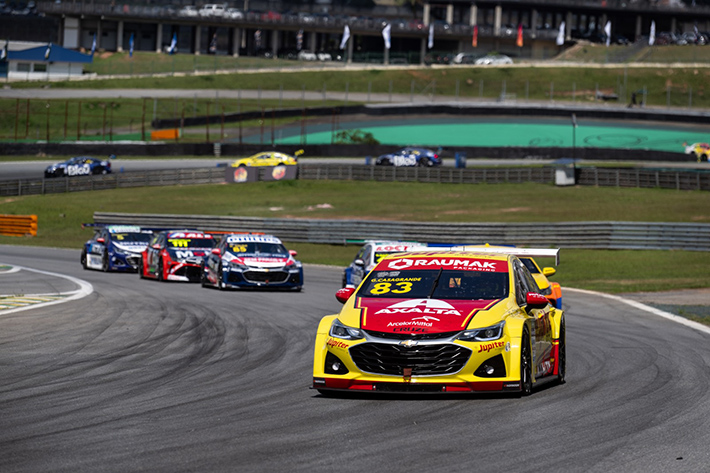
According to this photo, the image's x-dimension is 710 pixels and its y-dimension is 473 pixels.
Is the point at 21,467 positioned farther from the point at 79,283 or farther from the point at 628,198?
the point at 628,198

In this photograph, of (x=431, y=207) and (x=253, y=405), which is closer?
(x=253, y=405)

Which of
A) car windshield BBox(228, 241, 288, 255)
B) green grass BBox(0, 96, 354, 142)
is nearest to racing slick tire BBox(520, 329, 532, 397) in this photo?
car windshield BBox(228, 241, 288, 255)

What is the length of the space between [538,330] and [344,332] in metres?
1.98

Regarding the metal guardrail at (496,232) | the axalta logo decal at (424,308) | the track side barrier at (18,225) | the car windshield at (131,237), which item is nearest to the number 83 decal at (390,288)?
the axalta logo decal at (424,308)

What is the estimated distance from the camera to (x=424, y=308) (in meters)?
9.37

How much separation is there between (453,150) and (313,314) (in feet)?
155

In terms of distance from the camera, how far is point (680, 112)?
75.9 m

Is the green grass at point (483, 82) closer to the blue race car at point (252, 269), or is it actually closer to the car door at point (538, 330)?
the blue race car at point (252, 269)

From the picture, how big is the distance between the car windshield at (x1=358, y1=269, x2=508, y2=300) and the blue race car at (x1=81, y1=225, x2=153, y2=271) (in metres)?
19.5

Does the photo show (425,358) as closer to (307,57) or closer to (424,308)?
(424,308)

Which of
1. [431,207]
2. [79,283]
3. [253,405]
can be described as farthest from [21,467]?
[431,207]

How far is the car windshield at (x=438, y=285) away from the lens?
32.4 ft

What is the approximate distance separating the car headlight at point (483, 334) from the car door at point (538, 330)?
0.64m

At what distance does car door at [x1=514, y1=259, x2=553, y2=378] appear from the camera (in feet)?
32.1
